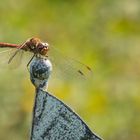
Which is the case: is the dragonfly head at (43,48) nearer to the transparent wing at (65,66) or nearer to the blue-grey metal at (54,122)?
the transparent wing at (65,66)

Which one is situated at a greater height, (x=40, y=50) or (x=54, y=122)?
(x=40, y=50)

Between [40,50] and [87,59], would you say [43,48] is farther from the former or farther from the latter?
[87,59]

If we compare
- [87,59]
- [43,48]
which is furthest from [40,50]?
[87,59]

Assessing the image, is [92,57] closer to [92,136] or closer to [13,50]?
[13,50]

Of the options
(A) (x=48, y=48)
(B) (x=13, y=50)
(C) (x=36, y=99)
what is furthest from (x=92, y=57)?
(C) (x=36, y=99)

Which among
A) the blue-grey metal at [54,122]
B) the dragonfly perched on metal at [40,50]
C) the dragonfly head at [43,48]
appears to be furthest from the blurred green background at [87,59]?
the blue-grey metal at [54,122]
